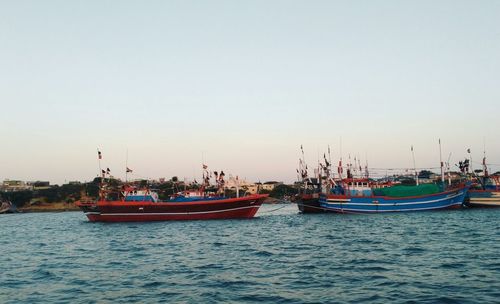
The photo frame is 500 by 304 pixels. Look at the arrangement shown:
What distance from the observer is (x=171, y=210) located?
2584 inches

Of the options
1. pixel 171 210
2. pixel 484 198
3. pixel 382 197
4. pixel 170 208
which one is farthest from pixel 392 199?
pixel 170 208

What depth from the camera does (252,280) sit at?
846 inches

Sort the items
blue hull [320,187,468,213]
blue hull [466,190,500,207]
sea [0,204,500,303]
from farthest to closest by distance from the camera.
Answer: blue hull [466,190,500,207], blue hull [320,187,468,213], sea [0,204,500,303]

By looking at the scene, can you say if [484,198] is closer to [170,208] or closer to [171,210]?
[171,210]

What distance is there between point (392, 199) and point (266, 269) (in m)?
53.5

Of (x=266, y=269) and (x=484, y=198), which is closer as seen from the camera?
(x=266, y=269)

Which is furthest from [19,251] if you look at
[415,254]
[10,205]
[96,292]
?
[10,205]

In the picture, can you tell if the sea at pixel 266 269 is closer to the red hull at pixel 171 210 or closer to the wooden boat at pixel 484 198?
the red hull at pixel 171 210

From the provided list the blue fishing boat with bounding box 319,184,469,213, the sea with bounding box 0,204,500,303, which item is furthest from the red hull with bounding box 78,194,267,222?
the sea with bounding box 0,204,500,303

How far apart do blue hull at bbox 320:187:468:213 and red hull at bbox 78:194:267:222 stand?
1526 cm

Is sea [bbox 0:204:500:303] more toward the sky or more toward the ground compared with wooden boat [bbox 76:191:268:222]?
more toward the ground

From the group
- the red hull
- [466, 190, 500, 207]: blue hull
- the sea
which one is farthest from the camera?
[466, 190, 500, 207]: blue hull

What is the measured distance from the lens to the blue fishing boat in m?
72.1

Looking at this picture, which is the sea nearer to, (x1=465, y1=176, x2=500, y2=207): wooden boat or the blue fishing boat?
the blue fishing boat
